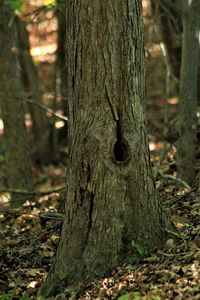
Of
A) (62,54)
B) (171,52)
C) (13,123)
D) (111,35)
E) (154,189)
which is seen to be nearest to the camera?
(111,35)

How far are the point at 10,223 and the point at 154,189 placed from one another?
3.31m

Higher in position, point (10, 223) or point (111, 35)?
point (111, 35)

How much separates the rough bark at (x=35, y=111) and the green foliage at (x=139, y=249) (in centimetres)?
982

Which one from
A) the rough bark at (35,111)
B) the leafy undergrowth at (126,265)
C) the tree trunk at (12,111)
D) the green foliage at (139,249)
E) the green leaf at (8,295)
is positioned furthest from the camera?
the rough bark at (35,111)

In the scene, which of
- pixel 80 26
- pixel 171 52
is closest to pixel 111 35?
pixel 80 26

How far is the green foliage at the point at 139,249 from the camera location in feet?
16.8

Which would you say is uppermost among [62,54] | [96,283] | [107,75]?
[62,54]

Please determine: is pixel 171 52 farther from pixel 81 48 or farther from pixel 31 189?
pixel 81 48

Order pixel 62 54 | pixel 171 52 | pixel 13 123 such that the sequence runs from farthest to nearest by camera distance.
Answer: pixel 62 54, pixel 171 52, pixel 13 123

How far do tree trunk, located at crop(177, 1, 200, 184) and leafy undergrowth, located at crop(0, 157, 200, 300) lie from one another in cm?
33

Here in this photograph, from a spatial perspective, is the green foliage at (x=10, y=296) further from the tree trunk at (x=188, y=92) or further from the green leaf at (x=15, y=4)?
the green leaf at (x=15, y=4)

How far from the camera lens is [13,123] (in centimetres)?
958

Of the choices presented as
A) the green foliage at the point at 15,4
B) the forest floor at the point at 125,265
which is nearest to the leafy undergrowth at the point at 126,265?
the forest floor at the point at 125,265

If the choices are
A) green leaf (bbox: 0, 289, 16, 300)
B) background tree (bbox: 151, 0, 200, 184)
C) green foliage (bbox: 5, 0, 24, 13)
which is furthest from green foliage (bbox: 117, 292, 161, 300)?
green foliage (bbox: 5, 0, 24, 13)
